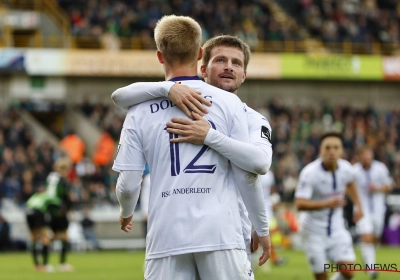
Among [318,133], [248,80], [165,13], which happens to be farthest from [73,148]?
[248,80]

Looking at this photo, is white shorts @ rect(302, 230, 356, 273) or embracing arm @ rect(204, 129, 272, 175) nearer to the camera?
embracing arm @ rect(204, 129, 272, 175)

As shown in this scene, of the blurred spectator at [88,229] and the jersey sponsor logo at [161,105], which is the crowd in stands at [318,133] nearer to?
the blurred spectator at [88,229]

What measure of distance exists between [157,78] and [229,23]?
13.5 ft

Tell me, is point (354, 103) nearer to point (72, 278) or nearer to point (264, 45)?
point (264, 45)

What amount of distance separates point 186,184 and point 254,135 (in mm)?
553

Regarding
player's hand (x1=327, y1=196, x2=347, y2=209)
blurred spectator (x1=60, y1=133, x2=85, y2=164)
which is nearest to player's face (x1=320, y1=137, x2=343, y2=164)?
player's hand (x1=327, y1=196, x2=347, y2=209)

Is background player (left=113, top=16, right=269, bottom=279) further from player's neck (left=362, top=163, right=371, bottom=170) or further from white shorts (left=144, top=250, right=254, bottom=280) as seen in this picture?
player's neck (left=362, top=163, right=371, bottom=170)

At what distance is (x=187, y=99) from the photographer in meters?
5.12

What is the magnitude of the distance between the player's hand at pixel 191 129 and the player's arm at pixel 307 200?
5.56 m

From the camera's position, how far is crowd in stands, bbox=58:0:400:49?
38375mm

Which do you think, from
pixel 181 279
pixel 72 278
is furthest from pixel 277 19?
pixel 181 279

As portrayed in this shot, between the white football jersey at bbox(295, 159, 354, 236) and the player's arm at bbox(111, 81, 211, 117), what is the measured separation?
19.8ft

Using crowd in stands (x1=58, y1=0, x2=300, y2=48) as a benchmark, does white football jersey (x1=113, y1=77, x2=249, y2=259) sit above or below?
below

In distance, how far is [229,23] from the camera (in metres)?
40.2
